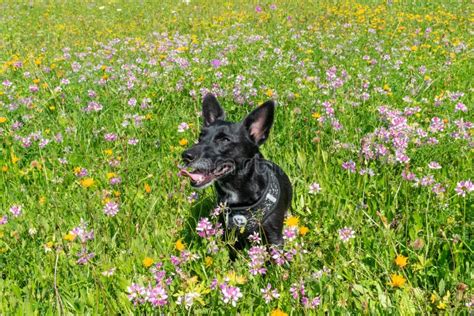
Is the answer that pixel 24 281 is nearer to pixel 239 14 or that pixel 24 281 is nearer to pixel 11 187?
pixel 11 187

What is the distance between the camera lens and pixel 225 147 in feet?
11.5

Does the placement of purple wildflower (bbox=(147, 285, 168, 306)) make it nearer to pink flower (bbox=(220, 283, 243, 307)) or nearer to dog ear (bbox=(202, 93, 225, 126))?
pink flower (bbox=(220, 283, 243, 307))

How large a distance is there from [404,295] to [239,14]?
10.3 m

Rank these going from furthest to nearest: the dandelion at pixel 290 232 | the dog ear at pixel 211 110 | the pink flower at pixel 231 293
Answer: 1. the dog ear at pixel 211 110
2. the dandelion at pixel 290 232
3. the pink flower at pixel 231 293

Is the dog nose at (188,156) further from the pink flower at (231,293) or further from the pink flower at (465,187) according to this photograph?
the pink flower at (465,187)

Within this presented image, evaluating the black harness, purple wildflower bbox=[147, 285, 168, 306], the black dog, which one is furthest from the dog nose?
purple wildflower bbox=[147, 285, 168, 306]

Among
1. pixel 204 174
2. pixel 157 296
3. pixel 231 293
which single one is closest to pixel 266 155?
pixel 204 174

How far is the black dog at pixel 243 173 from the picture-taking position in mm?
3350

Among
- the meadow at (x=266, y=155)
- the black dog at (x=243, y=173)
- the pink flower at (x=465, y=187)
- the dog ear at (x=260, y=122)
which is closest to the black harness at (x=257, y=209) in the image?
the black dog at (x=243, y=173)

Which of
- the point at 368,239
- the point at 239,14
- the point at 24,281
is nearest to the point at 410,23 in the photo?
the point at 239,14

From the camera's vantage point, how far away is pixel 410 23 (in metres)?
9.66

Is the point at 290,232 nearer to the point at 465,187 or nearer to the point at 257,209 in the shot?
the point at 257,209

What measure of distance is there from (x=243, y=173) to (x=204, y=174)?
396mm

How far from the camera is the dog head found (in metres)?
3.30
